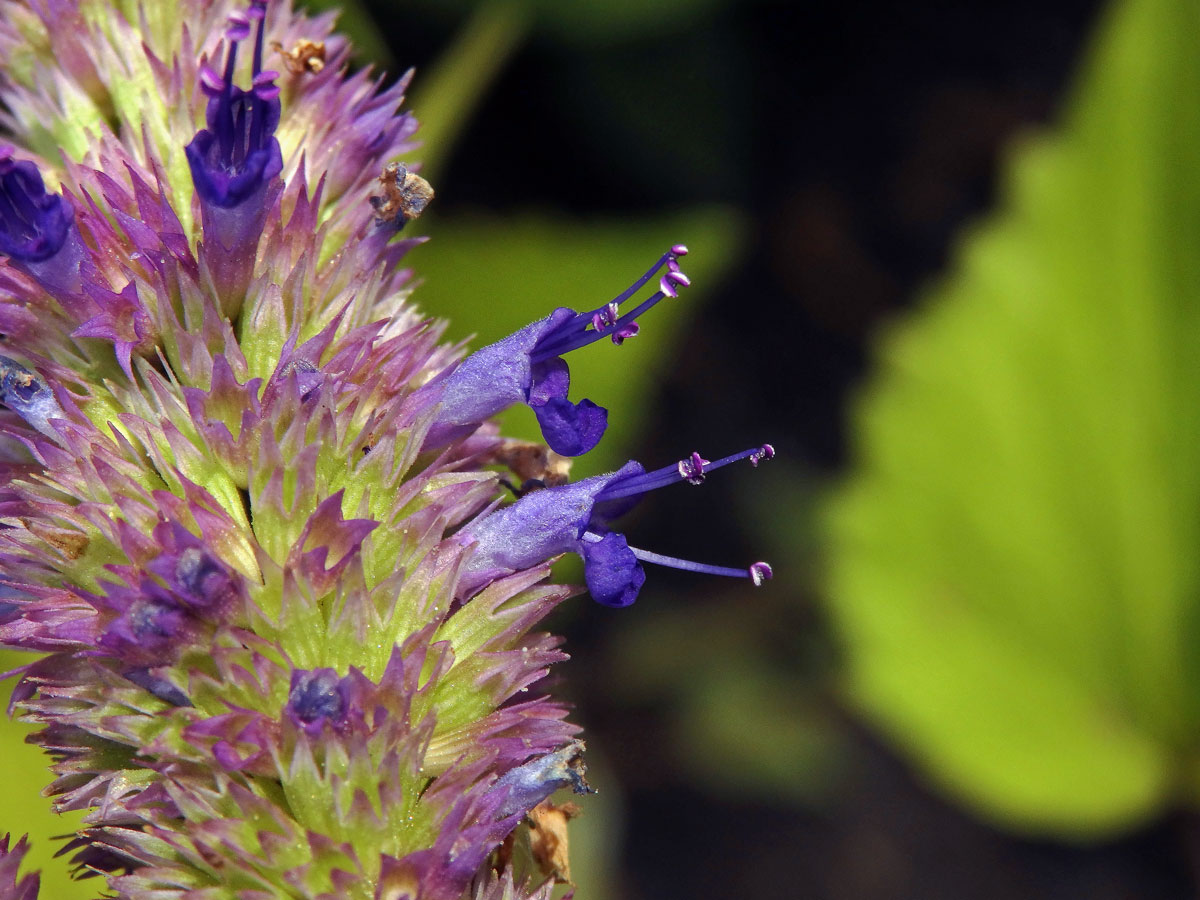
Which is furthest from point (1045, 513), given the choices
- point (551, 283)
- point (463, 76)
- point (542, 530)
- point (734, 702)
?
point (542, 530)

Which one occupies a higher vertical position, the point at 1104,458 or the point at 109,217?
the point at 1104,458

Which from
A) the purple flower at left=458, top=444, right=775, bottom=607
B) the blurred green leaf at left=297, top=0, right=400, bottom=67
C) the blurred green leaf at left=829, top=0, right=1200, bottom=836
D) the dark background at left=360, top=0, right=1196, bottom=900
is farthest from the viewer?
the dark background at left=360, top=0, right=1196, bottom=900

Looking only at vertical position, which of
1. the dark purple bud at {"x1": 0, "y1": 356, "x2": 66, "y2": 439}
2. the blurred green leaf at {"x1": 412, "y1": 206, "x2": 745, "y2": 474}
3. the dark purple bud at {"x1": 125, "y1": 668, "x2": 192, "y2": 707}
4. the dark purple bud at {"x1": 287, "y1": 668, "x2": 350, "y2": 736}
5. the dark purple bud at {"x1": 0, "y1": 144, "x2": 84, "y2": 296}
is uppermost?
the blurred green leaf at {"x1": 412, "y1": 206, "x2": 745, "y2": 474}

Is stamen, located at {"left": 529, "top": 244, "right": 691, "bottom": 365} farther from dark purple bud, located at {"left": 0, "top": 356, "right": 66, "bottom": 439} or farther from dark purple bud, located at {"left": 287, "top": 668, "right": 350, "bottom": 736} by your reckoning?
dark purple bud, located at {"left": 0, "top": 356, "right": 66, "bottom": 439}

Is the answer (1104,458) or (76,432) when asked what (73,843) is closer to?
(76,432)

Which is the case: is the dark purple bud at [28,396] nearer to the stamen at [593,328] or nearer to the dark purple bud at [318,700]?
the dark purple bud at [318,700]

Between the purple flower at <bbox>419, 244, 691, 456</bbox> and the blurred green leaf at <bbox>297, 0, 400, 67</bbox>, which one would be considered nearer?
the purple flower at <bbox>419, 244, 691, 456</bbox>

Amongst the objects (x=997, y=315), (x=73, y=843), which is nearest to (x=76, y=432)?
(x=73, y=843)

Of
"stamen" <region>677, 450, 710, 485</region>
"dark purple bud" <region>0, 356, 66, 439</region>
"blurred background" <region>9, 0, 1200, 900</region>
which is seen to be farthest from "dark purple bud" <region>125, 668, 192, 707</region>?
"blurred background" <region>9, 0, 1200, 900</region>
